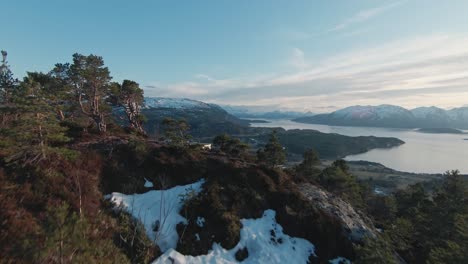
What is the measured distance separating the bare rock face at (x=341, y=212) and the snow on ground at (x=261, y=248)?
3.96m

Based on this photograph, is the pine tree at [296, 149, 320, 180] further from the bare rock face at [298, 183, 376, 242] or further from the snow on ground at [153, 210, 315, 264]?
the snow on ground at [153, 210, 315, 264]

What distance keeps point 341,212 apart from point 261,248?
914 cm

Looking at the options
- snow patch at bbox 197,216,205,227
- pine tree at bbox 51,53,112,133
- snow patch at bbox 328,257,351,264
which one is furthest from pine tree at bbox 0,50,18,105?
snow patch at bbox 328,257,351,264

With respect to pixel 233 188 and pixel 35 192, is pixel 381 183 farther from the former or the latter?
pixel 35 192

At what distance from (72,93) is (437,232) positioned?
153 ft

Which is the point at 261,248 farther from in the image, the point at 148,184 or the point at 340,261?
the point at 148,184

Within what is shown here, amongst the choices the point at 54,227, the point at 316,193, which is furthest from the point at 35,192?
the point at 316,193

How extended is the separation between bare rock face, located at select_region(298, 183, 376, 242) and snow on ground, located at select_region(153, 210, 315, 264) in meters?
3.96

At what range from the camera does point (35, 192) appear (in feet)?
47.9

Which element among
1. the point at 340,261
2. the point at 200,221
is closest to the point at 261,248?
the point at 200,221

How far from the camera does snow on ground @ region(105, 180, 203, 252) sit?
1667 centimetres

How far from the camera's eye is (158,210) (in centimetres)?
1862

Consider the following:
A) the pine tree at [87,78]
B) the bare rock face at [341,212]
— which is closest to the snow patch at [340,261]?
the bare rock face at [341,212]

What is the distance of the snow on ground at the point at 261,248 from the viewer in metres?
15.8
